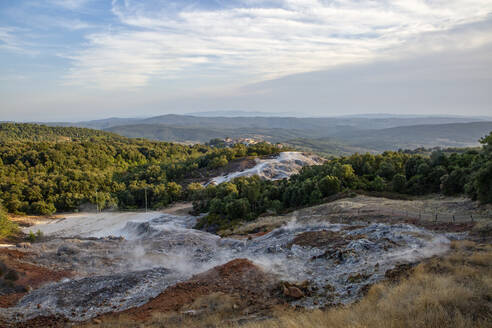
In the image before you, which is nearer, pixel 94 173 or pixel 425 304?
pixel 425 304

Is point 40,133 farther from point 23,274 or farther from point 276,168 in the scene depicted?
point 23,274

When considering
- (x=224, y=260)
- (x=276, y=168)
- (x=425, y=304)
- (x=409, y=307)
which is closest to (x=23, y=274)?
(x=224, y=260)

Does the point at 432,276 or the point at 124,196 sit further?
the point at 124,196

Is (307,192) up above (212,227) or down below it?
above

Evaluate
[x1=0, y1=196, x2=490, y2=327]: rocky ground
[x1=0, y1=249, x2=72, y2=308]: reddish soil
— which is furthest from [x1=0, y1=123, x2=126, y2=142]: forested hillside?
[x1=0, y1=196, x2=490, y2=327]: rocky ground

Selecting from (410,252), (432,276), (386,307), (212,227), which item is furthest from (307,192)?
(386,307)

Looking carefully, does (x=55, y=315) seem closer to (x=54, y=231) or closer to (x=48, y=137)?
(x=54, y=231)

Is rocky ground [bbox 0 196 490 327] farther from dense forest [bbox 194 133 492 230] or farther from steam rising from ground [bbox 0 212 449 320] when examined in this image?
dense forest [bbox 194 133 492 230]
